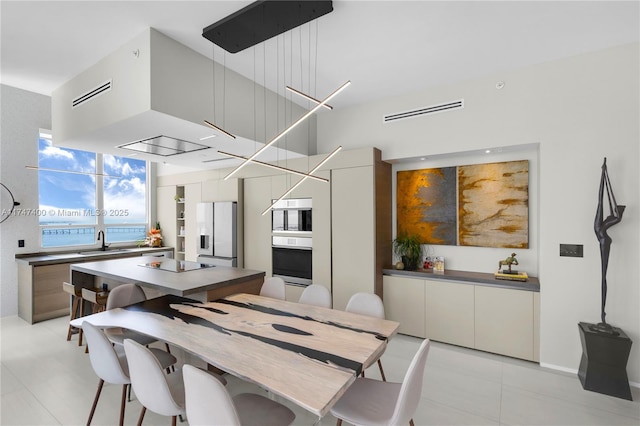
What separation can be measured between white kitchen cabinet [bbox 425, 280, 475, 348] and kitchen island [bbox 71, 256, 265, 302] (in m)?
1.99

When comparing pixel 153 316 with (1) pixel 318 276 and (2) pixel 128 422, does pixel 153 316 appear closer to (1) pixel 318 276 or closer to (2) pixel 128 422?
(2) pixel 128 422

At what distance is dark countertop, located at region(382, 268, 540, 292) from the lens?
3.17 meters

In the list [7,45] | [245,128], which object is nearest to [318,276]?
[245,128]

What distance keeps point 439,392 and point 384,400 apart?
3.67ft

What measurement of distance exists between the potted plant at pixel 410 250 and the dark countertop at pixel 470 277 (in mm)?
111

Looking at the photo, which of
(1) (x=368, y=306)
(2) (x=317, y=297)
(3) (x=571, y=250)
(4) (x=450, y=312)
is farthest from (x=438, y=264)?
(2) (x=317, y=297)

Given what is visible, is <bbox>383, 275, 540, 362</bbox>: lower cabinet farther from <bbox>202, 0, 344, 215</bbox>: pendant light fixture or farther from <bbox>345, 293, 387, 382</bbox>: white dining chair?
<bbox>202, 0, 344, 215</bbox>: pendant light fixture

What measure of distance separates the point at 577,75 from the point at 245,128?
338 cm

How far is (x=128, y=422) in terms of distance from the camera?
222cm

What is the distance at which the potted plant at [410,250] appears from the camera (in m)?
3.93

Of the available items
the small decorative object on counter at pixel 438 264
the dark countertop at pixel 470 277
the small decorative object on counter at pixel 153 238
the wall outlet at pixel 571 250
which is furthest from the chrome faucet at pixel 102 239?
the wall outlet at pixel 571 250

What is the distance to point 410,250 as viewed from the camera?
392cm

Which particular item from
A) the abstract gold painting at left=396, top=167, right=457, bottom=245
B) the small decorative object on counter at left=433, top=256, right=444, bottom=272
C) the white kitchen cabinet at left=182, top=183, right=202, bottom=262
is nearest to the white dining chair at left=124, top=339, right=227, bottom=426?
the small decorative object on counter at left=433, top=256, right=444, bottom=272

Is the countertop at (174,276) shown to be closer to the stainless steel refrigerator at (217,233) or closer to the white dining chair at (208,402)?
the white dining chair at (208,402)
